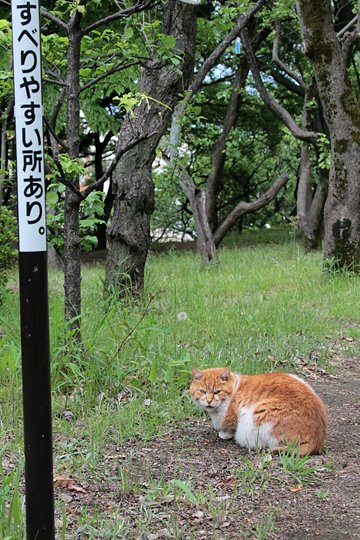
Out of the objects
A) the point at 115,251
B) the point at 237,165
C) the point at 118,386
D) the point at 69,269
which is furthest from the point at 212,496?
the point at 237,165

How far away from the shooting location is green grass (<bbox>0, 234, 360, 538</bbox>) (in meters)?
4.30

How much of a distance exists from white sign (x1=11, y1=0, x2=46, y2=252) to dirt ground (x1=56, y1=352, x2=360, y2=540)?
5.13 ft

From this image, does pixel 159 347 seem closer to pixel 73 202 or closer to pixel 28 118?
pixel 73 202

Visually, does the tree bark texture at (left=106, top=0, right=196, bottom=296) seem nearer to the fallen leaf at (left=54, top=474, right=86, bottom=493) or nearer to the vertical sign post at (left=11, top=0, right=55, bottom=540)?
the fallen leaf at (left=54, top=474, right=86, bottom=493)

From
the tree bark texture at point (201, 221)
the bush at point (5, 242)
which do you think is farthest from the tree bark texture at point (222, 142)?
the bush at point (5, 242)

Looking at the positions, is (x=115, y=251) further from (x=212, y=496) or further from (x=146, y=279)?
(x=212, y=496)

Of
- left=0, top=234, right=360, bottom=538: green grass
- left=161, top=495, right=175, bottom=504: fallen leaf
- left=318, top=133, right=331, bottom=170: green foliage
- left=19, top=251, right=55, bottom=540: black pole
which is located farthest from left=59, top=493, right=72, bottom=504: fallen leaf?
left=318, top=133, right=331, bottom=170: green foliage

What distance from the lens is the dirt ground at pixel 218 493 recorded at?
3.19 metres

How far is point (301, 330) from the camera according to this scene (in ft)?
22.5

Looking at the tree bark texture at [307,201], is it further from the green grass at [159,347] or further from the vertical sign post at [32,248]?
the vertical sign post at [32,248]

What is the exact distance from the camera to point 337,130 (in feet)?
32.5

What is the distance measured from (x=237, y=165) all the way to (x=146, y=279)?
49.6 feet

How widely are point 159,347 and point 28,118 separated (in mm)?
3363

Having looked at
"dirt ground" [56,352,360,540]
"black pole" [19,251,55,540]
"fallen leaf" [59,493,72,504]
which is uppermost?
"black pole" [19,251,55,540]
